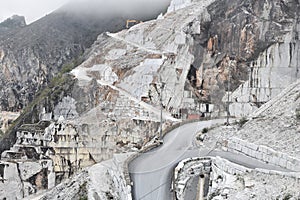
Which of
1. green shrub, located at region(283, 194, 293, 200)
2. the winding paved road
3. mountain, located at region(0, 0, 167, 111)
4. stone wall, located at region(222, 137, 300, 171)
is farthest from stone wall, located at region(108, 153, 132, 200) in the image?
mountain, located at region(0, 0, 167, 111)

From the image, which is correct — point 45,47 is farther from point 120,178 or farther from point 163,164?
point 120,178

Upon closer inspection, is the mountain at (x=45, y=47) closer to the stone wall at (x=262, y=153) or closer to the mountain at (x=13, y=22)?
the mountain at (x=13, y=22)

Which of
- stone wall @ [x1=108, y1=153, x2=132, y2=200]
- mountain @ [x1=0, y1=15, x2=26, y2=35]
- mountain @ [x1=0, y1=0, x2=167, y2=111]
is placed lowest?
stone wall @ [x1=108, y1=153, x2=132, y2=200]

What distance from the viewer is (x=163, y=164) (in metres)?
17.1

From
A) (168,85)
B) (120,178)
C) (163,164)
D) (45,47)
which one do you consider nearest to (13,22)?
(45,47)

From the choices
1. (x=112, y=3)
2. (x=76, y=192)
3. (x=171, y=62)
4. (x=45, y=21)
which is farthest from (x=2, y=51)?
(x=76, y=192)

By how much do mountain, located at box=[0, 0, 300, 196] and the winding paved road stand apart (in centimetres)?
916

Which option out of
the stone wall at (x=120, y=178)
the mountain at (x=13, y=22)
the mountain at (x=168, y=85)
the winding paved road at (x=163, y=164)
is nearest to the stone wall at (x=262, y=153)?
the winding paved road at (x=163, y=164)

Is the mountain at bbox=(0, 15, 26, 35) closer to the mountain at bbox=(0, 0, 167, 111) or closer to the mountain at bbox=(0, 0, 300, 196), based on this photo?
the mountain at bbox=(0, 0, 167, 111)

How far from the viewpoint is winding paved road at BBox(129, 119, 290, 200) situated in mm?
14891

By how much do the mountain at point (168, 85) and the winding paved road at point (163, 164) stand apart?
30.1 ft

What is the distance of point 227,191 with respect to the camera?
42.4 ft

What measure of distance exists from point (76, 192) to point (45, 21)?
60.1m

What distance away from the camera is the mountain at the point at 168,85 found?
31.8 meters
